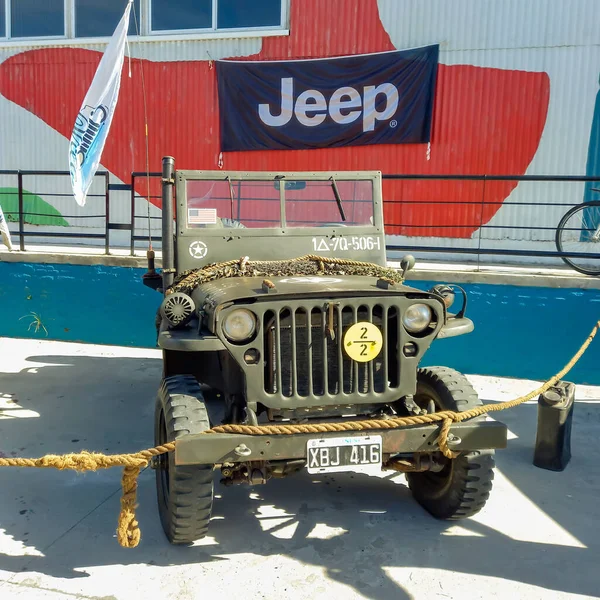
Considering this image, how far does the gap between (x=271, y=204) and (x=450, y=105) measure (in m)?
6.52

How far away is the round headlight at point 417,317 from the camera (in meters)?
3.56

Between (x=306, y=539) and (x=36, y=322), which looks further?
(x=36, y=322)

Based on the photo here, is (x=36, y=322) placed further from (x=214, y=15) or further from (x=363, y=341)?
(x=363, y=341)

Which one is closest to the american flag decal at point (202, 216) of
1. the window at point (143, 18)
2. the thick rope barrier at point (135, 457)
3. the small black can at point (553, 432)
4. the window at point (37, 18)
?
the thick rope barrier at point (135, 457)

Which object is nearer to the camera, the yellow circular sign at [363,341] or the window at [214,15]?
the yellow circular sign at [363,341]

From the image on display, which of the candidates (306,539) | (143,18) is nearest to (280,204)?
(306,539)

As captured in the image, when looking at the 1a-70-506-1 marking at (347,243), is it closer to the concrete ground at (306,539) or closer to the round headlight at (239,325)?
the round headlight at (239,325)

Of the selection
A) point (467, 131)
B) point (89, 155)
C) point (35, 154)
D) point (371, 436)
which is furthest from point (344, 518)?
point (35, 154)

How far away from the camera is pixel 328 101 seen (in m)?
10.6

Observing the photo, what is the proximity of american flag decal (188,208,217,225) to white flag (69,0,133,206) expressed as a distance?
2660mm

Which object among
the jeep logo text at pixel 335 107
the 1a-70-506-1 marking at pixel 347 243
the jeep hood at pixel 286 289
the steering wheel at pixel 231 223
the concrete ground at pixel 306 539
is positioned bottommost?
the concrete ground at pixel 306 539

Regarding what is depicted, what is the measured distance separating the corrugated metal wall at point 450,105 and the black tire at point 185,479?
659cm

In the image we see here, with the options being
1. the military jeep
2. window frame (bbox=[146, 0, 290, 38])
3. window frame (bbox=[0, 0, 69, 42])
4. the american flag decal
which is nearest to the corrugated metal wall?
window frame (bbox=[146, 0, 290, 38])

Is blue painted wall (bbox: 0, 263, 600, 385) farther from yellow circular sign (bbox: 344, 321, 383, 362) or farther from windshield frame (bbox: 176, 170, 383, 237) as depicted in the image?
yellow circular sign (bbox: 344, 321, 383, 362)
